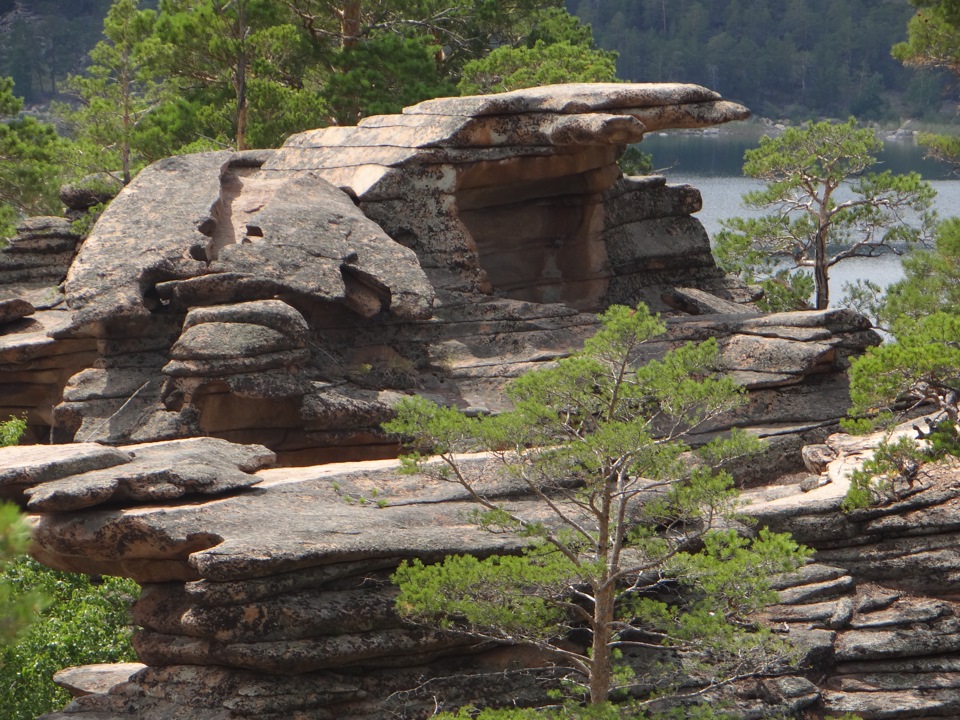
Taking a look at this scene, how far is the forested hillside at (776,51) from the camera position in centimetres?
9381

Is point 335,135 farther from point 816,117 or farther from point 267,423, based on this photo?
point 816,117

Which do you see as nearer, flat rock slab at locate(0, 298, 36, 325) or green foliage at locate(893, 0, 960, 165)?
flat rock slab at locate(0, 298, 36, 325)

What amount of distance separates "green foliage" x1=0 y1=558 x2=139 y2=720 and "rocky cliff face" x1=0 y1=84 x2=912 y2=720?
6.18 feet

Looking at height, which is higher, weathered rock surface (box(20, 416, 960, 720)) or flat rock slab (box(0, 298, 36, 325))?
flat rock slab (box(0, 298, 36, 325))

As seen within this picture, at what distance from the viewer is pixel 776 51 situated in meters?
97.4

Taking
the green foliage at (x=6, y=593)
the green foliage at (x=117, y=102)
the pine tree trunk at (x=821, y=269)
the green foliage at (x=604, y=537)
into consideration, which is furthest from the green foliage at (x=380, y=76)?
the green foliage at (x=6, y=593)

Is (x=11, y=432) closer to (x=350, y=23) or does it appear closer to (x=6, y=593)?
(x=6, y=593)

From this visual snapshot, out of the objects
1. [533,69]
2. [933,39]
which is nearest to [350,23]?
[533,69]

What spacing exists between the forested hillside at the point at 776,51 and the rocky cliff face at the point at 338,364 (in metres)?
72.4

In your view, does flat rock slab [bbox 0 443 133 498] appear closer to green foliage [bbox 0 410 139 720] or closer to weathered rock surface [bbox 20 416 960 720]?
weathered rock surface [bbox 20 416 960 720]

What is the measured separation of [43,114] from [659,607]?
86.8 m

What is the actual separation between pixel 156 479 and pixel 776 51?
90850 mm

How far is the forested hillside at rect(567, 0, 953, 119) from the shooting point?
93812 mm

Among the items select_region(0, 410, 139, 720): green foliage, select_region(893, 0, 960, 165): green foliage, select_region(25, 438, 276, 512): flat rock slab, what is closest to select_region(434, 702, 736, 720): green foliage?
select_region(25, 438, 276, 512): flat rock slab
